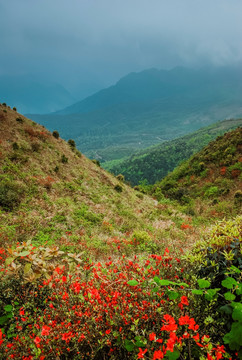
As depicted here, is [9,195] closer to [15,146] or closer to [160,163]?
[15,146]

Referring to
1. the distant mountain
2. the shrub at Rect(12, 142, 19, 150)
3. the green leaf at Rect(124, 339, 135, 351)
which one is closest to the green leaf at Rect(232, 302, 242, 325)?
the green leaf at Rect(124, 339, 135, 351)

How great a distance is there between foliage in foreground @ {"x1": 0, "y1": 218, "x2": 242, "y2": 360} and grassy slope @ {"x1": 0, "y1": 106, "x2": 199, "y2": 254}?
491 cm

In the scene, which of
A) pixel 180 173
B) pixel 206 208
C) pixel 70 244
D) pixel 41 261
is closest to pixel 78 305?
pixel 41 261

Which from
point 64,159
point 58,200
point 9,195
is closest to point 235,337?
point 9,195

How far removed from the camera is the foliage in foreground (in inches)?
92.0

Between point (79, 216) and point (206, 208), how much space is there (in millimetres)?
15172

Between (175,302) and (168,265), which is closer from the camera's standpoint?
(175,302)

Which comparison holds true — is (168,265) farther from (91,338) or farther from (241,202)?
(241,202)

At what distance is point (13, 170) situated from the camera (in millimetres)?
14008

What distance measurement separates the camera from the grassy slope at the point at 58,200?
10273mm

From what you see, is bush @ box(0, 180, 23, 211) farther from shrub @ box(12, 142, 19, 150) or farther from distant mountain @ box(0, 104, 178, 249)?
shrub @ box(12, 142, 19, 150)

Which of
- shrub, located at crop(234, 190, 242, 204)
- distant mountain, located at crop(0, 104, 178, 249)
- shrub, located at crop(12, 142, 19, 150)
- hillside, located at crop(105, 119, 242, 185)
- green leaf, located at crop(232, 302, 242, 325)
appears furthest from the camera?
hillside, located at crop(105, 119, 242, 185)

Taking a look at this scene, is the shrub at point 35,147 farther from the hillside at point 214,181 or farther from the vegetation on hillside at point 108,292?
the hillside at point 214,181

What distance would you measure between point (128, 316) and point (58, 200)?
1240cm
